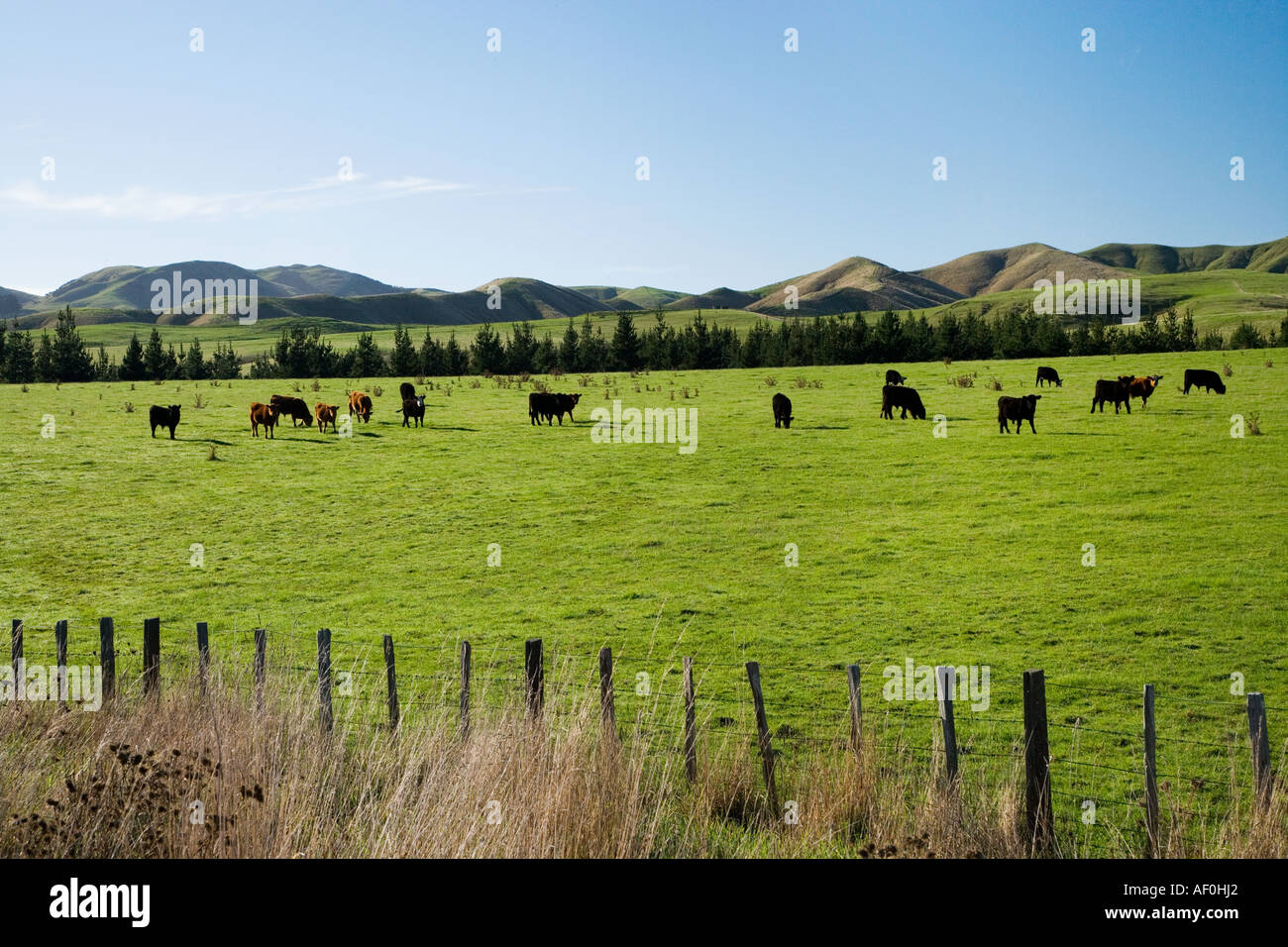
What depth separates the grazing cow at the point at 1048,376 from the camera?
152ft

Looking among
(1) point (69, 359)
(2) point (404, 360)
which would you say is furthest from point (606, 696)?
(1) point (69, 359)

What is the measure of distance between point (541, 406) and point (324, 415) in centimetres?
949

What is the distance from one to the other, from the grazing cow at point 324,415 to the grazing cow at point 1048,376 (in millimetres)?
34678

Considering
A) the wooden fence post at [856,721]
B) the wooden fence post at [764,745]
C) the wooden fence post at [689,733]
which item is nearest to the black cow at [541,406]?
the wooden fence post at [689,733]

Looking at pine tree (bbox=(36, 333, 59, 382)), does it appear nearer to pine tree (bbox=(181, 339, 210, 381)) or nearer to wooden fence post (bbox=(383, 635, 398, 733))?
pine tree (bbox=(181, 339, 210, 381))

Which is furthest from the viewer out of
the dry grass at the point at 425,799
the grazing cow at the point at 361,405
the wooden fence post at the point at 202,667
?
the grazing cow at the point at 361,405

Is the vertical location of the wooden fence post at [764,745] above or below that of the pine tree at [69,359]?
below

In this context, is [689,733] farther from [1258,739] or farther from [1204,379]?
[1204,379]

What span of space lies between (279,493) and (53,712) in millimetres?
21074

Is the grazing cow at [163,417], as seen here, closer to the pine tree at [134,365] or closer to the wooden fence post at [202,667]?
the wooden fence post at [202,667]

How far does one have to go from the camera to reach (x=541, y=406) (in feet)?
136

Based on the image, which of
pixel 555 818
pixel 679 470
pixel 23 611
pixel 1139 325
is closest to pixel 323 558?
pixel 23 611
